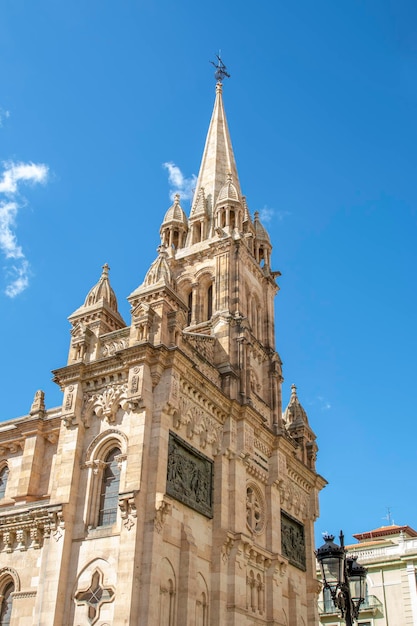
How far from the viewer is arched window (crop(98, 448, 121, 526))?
83.9ft

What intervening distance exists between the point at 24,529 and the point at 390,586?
25857 millimetres

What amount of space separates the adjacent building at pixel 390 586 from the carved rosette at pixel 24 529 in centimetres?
2320

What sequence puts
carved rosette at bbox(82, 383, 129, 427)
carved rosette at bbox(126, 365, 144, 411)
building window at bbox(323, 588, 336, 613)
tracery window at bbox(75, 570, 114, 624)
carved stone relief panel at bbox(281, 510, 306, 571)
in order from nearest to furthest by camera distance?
1. tracery window at bbox(75, 570, 114, 624)
2. carved rosette at bbox(126, 365, 144, 411)
3. carved rosette at bbox(82, 383, 129, 427)
4. carved stone relief panel at bbox(281, 510, 306, 571)
5. building window at bbox(323, 588, 336, 613)

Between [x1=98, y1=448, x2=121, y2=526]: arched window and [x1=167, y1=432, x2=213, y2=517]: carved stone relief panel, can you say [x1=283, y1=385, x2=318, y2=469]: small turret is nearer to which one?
[x1=167, y1=432, x2=213, y2=517]: carved stone relief panel

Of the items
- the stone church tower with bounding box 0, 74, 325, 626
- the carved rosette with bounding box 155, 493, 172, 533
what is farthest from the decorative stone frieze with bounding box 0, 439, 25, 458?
the carved rosette with bounding box 155, 493, 172, 533

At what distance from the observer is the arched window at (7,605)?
86.5ft

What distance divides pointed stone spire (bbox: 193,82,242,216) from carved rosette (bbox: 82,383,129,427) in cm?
1809

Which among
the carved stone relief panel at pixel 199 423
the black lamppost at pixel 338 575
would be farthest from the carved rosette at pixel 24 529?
the black lamppost at pixel 338 575

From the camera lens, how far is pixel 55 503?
85.1 feet

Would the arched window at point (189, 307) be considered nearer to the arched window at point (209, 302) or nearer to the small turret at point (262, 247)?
the arched window at point (209, 302)

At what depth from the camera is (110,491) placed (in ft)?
85.6

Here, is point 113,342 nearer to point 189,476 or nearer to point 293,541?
point 189,476

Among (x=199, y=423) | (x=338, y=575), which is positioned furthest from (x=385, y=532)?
(x=338, y=575)

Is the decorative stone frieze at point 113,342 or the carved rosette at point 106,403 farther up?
the decorative stone frieze at point 113,342
